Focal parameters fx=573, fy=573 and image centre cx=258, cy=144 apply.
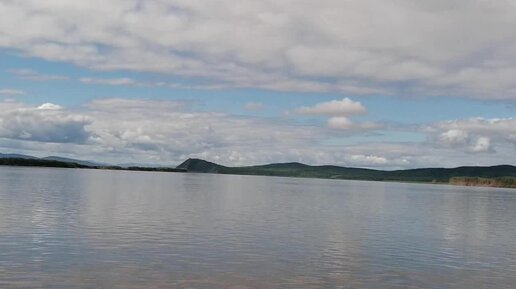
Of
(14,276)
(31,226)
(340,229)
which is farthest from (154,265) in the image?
(340,229)

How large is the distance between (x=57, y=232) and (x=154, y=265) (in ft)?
47.1

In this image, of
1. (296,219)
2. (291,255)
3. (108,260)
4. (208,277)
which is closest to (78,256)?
(108,260)

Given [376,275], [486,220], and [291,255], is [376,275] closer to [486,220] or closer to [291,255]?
[291,255]

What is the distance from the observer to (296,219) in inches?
2388

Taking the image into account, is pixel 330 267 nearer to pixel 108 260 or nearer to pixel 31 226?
pixel 108 260

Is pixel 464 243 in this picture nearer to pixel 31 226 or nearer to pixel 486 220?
pixel 486 220

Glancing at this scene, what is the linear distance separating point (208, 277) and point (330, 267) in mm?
7903

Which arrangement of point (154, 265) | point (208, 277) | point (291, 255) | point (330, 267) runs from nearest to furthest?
point (208, 277), point (154, 265), point (330, 267), point (291, 255)

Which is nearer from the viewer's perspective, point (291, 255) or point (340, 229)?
point (291, 255)

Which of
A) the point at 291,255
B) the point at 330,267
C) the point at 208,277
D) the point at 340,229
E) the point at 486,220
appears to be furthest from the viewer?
the point at 486,220

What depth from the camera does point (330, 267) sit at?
108ft

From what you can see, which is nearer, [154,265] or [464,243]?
[154,265]

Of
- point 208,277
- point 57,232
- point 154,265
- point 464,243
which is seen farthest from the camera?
point 464,243

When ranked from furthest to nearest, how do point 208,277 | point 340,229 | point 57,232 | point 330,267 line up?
point 340,229, point 57,232, point 330,267, point 208,277
